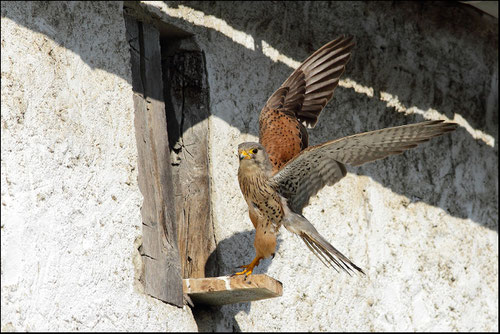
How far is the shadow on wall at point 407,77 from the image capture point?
4207 mm

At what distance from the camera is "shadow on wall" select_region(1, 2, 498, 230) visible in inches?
166

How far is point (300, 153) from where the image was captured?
10.9ft

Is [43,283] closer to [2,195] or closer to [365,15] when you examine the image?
[2,195]

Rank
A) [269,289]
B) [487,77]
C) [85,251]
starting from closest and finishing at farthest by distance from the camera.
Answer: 1. [85,251]
2. [269,289]
3. [487,77]

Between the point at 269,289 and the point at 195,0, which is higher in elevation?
the point at 195,0

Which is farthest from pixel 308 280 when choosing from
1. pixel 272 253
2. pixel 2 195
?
pixel 2 195

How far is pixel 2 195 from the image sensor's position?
2.93 meters

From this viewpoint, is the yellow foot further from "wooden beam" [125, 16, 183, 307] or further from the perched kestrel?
"wooden beam" [125, 16, 183, 307]

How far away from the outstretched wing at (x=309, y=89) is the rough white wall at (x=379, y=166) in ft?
0.82

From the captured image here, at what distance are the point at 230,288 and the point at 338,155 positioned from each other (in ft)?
2.12

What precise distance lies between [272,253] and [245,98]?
0.79m

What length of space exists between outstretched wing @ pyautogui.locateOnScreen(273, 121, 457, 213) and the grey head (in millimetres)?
70

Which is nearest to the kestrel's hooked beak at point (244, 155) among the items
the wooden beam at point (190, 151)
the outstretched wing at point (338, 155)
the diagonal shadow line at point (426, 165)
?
the outstretched wing at point (338, 155)

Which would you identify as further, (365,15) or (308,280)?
(365,15)
